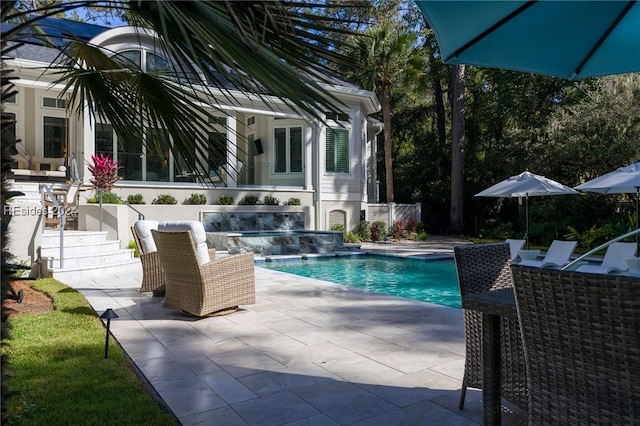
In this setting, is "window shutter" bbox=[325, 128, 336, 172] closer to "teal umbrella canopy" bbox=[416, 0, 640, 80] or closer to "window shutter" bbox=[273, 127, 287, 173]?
"window shutter" bbox=[273, 127, 287, 173]

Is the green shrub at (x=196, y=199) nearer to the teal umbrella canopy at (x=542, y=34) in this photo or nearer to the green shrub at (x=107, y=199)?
the green shrub at (x=107, y=199)

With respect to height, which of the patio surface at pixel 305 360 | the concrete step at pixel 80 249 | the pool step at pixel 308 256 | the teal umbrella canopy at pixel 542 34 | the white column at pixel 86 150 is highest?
the white column at pixel 86 150

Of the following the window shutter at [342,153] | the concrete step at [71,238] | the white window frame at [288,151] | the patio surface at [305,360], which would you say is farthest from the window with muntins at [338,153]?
the patio surface at [305,360]

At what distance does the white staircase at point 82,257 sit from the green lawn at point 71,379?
138 inches

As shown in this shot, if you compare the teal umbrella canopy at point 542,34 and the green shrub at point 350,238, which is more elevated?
the teal umbrella canopy at point 542,34

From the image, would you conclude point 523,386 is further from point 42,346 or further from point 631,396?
point 42,346

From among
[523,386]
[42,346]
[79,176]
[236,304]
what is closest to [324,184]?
[79,176]

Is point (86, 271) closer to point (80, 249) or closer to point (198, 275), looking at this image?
point (80, 249)

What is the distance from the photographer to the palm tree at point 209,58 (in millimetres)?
1669

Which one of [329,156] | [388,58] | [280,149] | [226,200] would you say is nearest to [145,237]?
[226,200]

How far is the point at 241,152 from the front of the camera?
17.4 metres

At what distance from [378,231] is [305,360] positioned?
1451 cm

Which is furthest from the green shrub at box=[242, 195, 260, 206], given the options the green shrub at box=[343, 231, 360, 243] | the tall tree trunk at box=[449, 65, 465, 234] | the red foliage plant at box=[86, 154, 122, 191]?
the tall tree trunk at box=[449, 65, 465, 234]

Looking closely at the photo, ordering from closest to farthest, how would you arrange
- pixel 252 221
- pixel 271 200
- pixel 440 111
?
1. pixel 252 221
2. pixel 271 200
3. pixel 440 111
